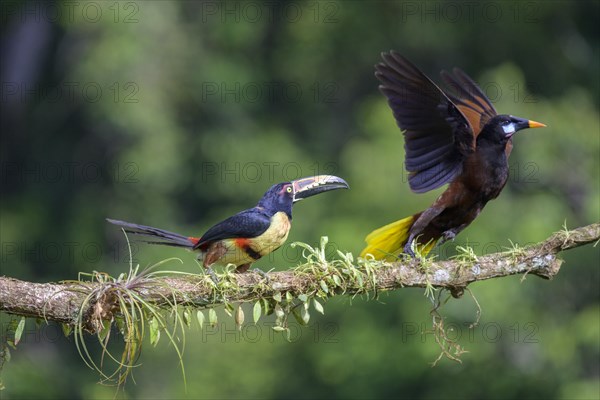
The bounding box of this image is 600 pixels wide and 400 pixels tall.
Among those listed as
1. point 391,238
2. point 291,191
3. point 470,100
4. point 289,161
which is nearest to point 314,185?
point 291,191

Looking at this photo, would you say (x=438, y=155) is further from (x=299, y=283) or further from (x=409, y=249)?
(x=299, y=283)

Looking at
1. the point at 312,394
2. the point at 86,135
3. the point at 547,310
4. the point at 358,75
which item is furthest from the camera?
the point at 358,75

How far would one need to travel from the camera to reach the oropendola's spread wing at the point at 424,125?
621 cm

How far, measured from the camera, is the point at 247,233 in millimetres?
5520

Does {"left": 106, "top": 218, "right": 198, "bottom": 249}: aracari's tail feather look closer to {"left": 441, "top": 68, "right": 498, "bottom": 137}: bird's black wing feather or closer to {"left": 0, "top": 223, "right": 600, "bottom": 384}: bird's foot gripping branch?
{"left": 0, "top": 223, "right": 600, "bottom": 384}: bird's foot gripping branch

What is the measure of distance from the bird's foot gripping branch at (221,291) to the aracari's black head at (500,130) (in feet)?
3.42

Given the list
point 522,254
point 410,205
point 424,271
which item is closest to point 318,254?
point 424,271

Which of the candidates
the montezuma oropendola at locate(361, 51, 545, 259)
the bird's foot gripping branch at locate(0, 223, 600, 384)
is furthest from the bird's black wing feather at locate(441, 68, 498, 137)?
the bird's foot gripping branch at locate(0, 223, 600, 384)

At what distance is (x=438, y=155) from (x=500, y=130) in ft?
1.31

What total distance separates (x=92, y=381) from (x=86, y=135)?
12.8 ft

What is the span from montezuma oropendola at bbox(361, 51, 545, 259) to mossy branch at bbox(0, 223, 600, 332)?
688 mm

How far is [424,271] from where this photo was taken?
5.11 meters

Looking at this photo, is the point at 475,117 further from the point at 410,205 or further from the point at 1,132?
the point at 1,132

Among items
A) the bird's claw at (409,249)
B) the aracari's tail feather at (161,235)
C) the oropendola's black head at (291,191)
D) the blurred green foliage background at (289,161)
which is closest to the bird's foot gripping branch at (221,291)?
the bird's claw at (409,249)
